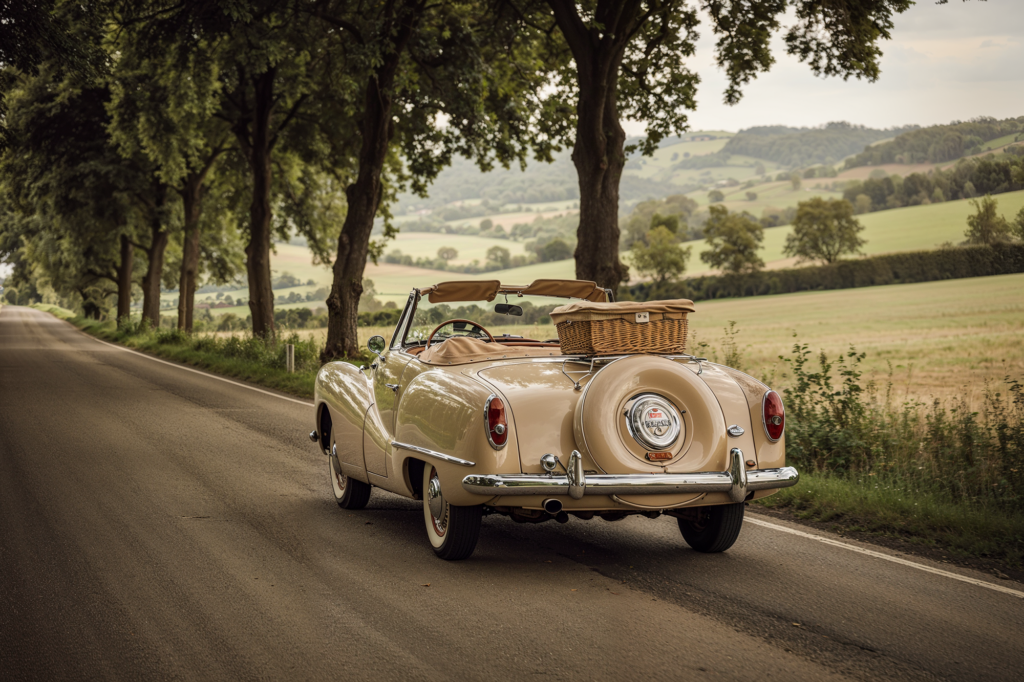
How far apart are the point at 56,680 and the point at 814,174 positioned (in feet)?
301

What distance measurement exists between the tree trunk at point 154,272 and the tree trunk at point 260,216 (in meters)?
12.0

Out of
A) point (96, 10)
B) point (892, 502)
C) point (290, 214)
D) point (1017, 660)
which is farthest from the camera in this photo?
point (290, 214)

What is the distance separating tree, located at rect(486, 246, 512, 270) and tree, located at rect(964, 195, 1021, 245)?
66390 millimetres

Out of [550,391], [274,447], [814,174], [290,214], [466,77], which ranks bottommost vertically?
[274,447]

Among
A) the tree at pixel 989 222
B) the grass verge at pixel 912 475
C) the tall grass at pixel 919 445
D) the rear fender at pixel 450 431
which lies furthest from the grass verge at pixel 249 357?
the tree at pixel 989 222

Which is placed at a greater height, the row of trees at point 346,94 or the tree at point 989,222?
the row of trees at point 346,94

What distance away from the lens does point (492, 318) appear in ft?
21.3

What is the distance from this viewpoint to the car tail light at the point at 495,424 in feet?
15.8

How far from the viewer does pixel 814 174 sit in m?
87.7

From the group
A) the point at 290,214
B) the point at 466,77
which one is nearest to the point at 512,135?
the point at 466,77

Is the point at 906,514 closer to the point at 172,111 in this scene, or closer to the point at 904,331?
the point at 172,111

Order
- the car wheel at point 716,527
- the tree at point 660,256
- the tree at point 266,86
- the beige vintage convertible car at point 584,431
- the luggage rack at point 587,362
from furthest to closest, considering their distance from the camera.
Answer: the tree at point 660,256, the tree at point 266,86, the car wheel at point 716,527, the luggage rack at point 587,362, the beige vintage convertible car at point 584,431

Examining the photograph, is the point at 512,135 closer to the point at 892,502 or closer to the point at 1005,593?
the point at 892,502

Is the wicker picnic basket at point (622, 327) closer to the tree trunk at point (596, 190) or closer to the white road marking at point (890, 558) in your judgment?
the white road marking at point (890, 558)
